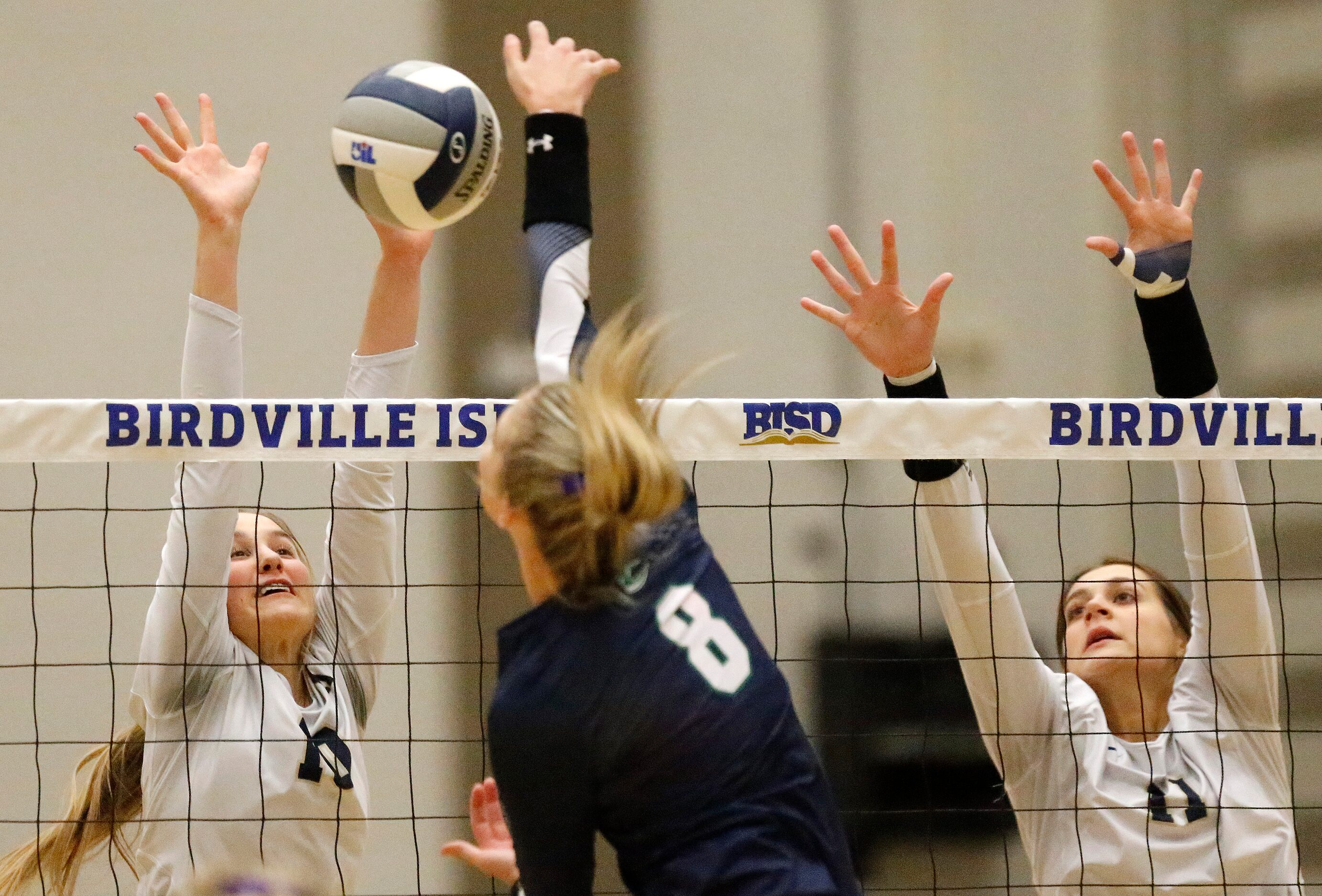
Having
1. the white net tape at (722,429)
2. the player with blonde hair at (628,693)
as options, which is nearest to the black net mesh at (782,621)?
the white net tape at (722,429)

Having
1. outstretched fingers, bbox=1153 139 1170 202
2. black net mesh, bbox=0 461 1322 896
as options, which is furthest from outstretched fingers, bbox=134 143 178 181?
black net mesh, bbox=0 461 1322 896

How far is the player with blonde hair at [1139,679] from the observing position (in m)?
2.77

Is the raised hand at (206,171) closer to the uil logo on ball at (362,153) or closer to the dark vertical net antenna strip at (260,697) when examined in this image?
the uil logo on ball at (362,153)

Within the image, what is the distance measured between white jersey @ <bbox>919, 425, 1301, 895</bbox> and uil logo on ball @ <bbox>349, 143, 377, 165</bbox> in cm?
129

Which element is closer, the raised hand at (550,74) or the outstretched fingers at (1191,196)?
the raised hand at (550,74)

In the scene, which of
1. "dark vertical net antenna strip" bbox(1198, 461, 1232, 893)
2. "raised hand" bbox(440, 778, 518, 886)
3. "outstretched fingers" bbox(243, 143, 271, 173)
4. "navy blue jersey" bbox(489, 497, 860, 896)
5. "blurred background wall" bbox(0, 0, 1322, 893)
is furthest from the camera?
"blurred background wall" bbox(0, 0, 1322, 893)

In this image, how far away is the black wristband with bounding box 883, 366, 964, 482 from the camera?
2861 millimetres

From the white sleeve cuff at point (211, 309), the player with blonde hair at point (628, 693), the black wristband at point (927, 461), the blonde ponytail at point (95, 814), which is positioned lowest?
the blonde ponytail at point (95, 814)

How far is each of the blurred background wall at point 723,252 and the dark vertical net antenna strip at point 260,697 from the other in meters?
2.49

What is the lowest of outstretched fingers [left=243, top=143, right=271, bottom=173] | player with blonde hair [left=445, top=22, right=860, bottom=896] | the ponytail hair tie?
player with blonde hair [left=445, top=22, right=860, bottom=896]

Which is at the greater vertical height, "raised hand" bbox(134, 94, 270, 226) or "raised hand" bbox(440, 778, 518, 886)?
"raised hand" bbox(134, 94, 270, 226)

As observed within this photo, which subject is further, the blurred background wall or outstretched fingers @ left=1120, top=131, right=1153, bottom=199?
the blurred background wall

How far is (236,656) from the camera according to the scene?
2.93 meters

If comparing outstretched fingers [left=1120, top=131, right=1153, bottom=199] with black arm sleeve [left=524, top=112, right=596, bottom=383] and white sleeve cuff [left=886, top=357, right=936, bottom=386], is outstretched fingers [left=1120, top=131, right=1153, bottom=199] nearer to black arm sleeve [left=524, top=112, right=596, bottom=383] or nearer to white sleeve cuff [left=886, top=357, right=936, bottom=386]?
white sleeve cuff [left=886, top=357, right=936, bottom=386]
